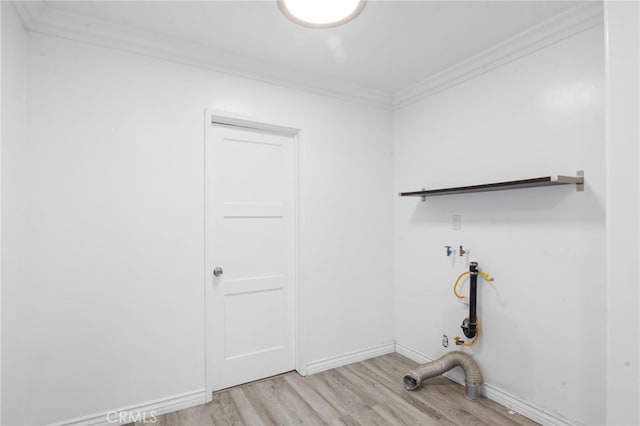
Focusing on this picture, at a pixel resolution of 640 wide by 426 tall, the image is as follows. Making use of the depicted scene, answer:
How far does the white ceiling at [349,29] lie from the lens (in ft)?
6.42

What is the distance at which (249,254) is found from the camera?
273 centimetres

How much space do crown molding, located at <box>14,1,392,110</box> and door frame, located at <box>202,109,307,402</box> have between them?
0.36 meters

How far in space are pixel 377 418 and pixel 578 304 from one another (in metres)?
1.46

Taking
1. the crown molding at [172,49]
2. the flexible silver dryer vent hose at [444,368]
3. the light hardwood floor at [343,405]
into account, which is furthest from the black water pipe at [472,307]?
the crown molding at [172,49]

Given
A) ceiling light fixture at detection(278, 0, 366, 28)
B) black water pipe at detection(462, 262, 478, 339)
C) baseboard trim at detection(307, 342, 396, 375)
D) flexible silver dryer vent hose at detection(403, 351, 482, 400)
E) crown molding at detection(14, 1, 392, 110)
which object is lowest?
baseboard trim at detection(307, 342, 396, 375)

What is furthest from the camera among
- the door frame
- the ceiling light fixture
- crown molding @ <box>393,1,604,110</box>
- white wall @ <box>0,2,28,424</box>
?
the door frame

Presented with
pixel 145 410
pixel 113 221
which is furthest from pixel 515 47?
pixel 145 410

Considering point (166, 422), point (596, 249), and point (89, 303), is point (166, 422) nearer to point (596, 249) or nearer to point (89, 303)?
point (89, 303)

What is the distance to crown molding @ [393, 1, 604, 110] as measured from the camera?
1946mm

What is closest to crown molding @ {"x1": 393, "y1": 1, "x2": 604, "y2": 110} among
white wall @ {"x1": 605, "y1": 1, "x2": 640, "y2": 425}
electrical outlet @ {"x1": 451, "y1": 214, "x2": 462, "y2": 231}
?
white wall @ {"x1": 605, "y1": 1, "x2": 640, "y2": 425}

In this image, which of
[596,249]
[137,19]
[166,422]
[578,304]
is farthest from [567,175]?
[166,422]

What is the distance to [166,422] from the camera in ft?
7.11

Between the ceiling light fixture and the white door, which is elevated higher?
the ceiling light fixture

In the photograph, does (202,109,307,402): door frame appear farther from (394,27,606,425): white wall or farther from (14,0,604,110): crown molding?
(394,27,606,425): white wall
